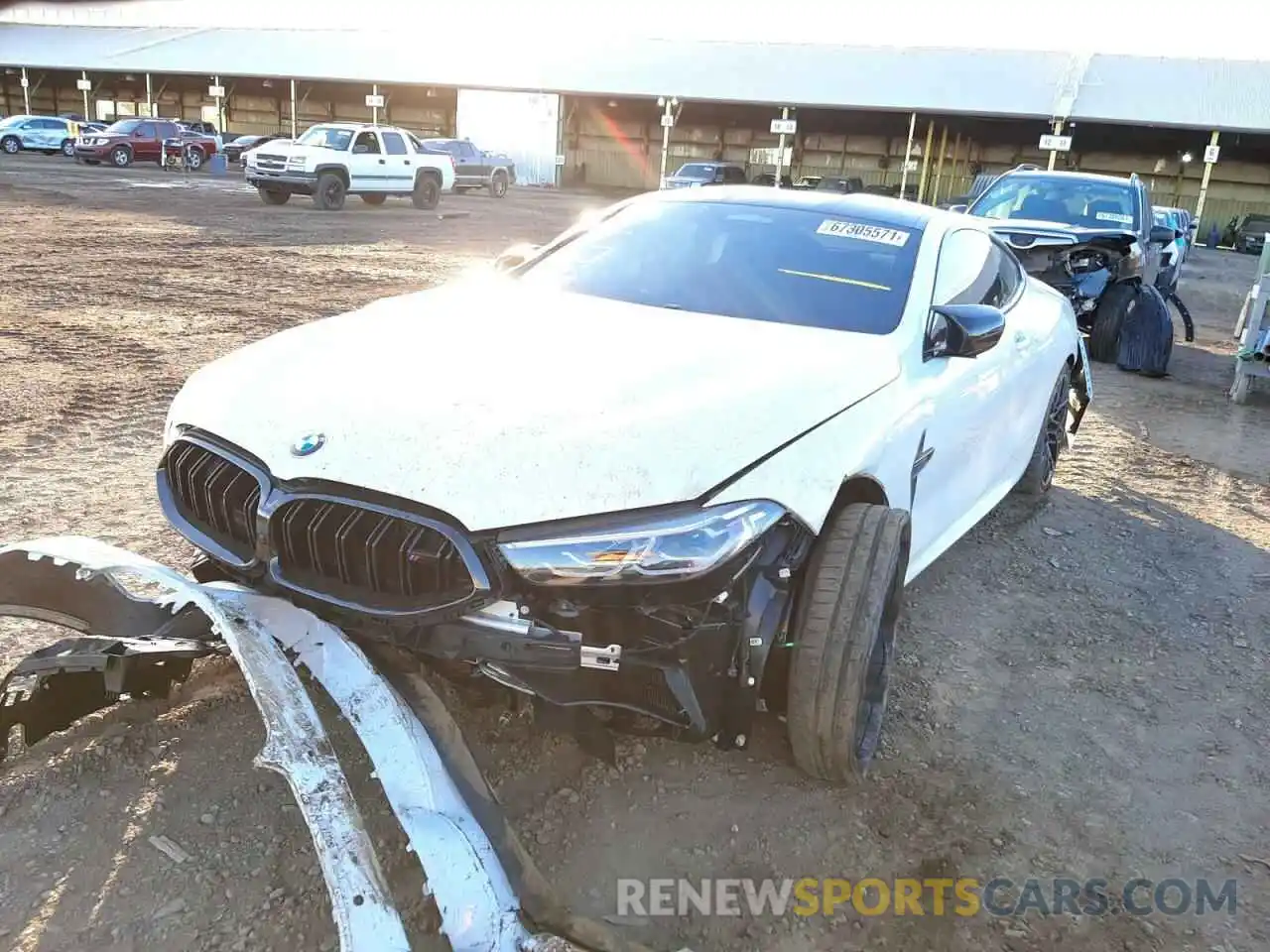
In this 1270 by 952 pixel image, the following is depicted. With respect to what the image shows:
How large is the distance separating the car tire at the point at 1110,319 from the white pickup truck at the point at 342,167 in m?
16.7

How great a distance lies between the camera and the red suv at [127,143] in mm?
32500

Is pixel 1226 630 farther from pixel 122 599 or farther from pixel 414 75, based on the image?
pixel 414 75

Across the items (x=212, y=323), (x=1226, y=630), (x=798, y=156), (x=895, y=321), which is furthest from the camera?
(x=798, y=156)

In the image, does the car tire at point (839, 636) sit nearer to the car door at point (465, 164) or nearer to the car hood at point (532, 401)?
the car hood at point (532, 401)

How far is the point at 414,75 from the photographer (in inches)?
1689

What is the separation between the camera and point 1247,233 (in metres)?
33.7

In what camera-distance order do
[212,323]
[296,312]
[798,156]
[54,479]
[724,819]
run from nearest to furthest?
[724,819] → [54,479] → [212,323] → [296,312] → [798,156]

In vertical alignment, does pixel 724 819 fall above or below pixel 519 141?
below

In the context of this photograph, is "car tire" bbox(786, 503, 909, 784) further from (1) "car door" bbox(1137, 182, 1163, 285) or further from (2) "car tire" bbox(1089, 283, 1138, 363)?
(1) "car door" bbox(1137, 182, 1163, 285)

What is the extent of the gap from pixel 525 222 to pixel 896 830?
70.5ft

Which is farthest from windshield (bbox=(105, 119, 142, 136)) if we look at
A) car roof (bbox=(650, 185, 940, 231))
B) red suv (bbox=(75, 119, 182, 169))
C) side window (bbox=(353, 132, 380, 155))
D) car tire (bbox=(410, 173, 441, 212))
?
car roof (bbox=(650, 185, 940, 231))

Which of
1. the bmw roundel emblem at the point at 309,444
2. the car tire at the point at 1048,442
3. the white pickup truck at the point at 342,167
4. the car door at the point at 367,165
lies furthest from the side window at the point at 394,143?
the bmw roundel emblem at the point at 309,444

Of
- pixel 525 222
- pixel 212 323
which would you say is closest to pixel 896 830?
pixel 212 323

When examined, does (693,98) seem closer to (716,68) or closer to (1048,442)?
(716,68)
